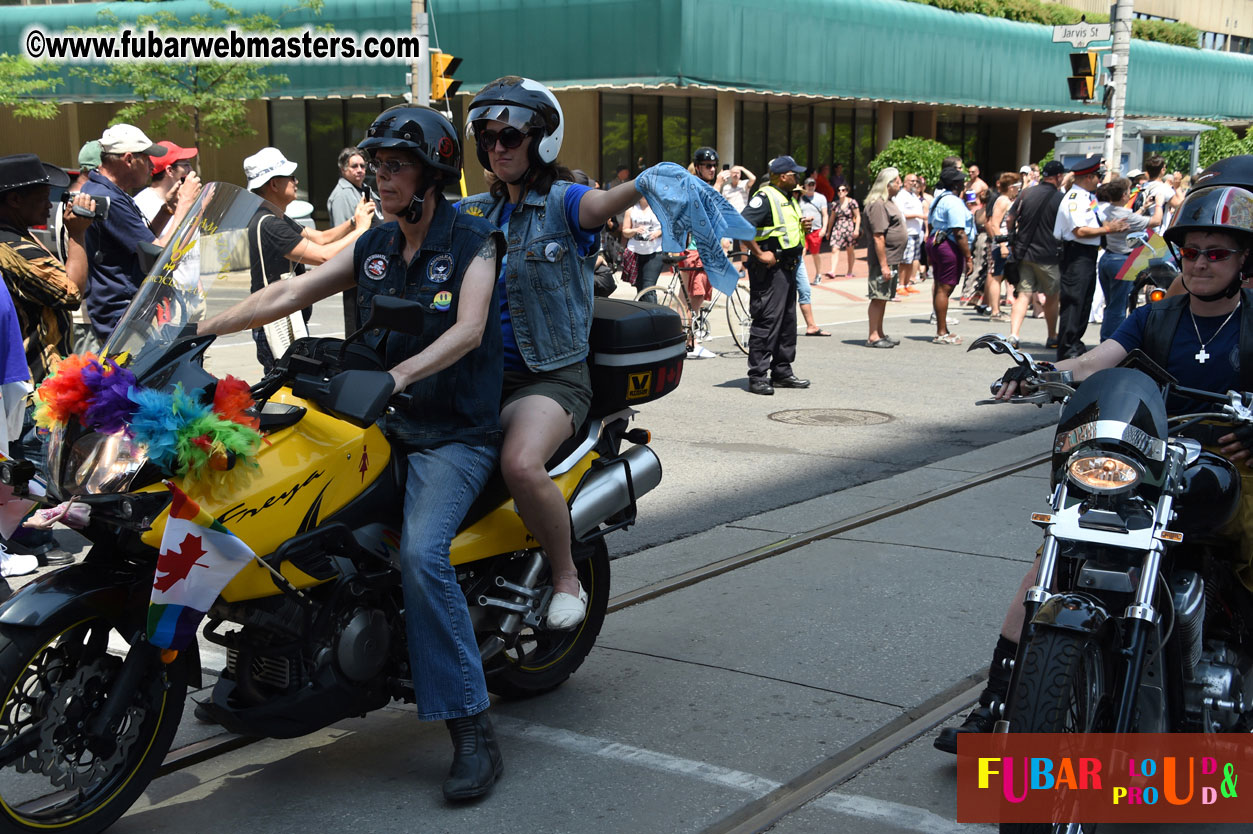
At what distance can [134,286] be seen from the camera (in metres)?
6.93

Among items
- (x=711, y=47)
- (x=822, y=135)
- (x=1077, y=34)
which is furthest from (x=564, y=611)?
(x=822, y=135)

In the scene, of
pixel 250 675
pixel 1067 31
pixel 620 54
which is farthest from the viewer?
pixel 620 54

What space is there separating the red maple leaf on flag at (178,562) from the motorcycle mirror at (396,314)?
0.69m

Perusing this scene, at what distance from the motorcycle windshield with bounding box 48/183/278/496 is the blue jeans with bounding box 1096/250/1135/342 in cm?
816

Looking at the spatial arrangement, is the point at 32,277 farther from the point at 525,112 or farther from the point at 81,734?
the point at 81,734

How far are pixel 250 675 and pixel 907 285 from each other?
18.5 meters

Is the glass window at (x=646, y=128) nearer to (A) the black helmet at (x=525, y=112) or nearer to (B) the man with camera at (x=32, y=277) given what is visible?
(B) the man with camera at (x=32, y=277)

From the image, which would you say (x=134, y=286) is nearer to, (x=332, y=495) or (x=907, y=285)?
(x=332, y=495)

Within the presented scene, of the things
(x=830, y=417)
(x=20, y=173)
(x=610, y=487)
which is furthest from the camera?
(x=830, y=417)

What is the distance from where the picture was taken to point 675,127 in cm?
3003

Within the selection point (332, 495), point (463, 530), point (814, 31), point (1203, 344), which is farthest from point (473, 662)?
point (814, 31)

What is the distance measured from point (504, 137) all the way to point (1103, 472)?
2.14 meters

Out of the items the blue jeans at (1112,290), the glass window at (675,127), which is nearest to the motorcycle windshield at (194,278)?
the blue jeans at (1112,290)

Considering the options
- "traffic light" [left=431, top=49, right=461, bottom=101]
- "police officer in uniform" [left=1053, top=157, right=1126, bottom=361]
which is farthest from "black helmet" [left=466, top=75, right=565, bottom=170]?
"traffic light" [left=431, top=49, right=461, bottom=101]
